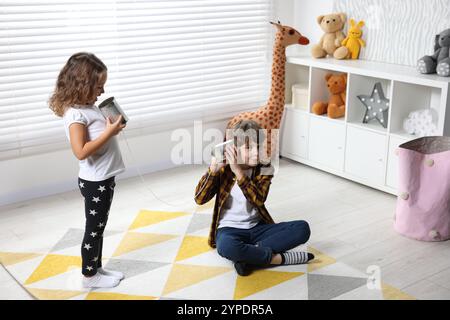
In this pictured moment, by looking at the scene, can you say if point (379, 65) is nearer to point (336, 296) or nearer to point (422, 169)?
point (422, 169)

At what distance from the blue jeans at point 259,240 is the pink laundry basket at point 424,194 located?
479 millimetres

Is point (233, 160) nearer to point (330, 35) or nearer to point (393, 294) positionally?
point (393, 294)

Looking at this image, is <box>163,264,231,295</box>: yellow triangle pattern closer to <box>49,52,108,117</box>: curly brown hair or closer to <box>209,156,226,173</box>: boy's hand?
<box>209,156,226,173</box>: boy's hand

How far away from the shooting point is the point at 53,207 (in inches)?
108

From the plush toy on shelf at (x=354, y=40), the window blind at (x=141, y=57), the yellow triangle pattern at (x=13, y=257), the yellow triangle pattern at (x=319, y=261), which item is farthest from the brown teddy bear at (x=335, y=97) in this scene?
the yellow triangle pattern at (x=13, y=257)

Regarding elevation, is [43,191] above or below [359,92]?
below

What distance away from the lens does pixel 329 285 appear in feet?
6.64

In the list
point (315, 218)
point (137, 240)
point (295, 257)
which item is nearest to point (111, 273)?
point (137, 240)

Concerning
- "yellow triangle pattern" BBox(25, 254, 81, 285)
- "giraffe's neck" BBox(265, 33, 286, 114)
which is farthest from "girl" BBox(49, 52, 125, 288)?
"giraffe's neck" BBox(265, 33, 286, 114)

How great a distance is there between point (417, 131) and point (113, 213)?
4.69 ft

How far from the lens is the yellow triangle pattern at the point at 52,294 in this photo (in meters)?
1.95

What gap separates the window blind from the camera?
8.76 ft

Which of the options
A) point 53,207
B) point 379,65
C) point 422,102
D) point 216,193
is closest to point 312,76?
point 379,65

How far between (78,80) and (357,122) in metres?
1.64
